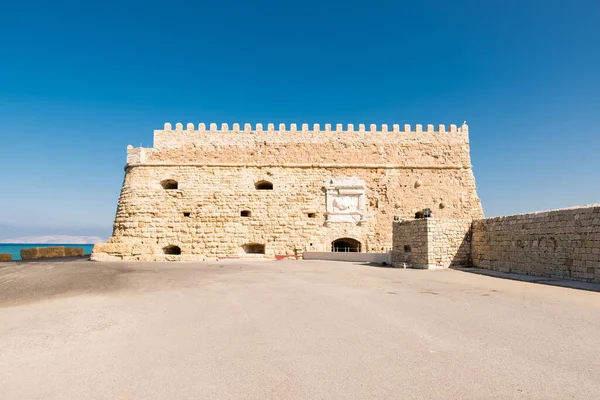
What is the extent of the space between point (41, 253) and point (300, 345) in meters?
19.9

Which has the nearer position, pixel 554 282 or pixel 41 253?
pixel 554 282

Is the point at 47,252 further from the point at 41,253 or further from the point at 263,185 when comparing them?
the point at 263,185

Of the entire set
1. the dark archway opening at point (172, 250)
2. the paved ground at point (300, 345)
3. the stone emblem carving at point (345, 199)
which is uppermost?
the stone emblem carving at point (345, 199)

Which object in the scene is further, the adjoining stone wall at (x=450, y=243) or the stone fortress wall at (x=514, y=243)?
the adjoining stone wall at (x=450, y=243)

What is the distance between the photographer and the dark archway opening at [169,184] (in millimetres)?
18781

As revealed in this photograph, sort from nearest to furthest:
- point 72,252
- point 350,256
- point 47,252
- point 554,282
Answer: point 554,282 → point 350,256 → point 47,252 → point 72,252

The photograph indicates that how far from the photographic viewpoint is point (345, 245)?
62.7ft

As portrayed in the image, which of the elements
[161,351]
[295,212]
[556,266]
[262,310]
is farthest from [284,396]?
[295,212]

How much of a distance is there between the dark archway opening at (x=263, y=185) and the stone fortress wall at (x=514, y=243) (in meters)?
7.03

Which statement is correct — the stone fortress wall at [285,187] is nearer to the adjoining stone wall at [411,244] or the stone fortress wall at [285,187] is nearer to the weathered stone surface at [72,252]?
the adjoining stone wall at [411,244]

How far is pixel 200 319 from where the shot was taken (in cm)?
488

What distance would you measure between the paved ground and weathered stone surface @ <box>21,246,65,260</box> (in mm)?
13762

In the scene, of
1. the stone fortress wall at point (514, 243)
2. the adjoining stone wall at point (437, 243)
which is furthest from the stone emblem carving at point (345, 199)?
the adjoining stone wall at point (437, 243)

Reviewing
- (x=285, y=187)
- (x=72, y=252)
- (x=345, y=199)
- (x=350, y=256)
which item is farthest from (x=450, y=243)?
(x=72, y=252)
